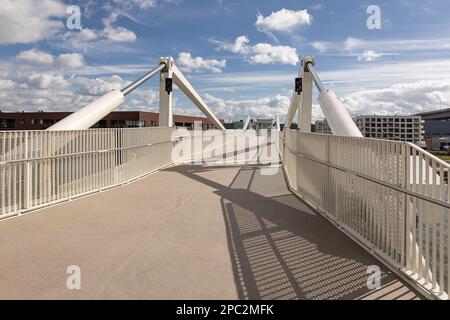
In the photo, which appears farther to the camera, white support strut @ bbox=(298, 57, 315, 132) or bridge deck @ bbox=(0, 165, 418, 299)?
white support strut @ bbox=(298, 57, 315, 132)

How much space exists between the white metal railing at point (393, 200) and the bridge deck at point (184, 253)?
29 centimetres

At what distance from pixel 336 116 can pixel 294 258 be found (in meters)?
8.11

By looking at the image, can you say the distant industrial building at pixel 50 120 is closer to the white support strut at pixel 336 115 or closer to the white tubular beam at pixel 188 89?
the white tubular beam at pixel 188 89

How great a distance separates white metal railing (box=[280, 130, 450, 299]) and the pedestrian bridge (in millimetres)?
17

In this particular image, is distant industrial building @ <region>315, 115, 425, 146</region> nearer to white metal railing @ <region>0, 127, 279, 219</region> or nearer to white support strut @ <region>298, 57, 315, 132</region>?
white support strut @ <region>298, 57, 315, 132</region>

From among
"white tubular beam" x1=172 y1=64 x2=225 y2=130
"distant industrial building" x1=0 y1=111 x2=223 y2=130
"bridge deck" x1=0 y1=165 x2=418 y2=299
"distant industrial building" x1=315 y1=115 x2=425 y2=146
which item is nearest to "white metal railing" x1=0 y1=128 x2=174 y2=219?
"bridge deck" x1=0 y1=165 x2=418 y2=299

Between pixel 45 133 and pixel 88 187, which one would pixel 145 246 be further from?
pixel 88 187

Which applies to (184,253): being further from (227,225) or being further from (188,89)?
(188,89)

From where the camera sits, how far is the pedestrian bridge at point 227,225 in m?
4.30

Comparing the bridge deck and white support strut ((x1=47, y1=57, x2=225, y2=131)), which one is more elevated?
white support strut ((x1=47, y1=57, x2=225, y2=131))

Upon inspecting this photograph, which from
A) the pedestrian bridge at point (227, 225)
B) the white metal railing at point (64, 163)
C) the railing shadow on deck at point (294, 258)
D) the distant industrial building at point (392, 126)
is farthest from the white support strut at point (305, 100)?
the distant industrial building at point (392, 126)

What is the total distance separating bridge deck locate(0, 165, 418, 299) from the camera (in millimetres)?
4234

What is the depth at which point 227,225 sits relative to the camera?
735 cm

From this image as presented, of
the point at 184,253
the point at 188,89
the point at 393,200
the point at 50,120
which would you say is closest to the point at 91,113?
the point at 184,253
